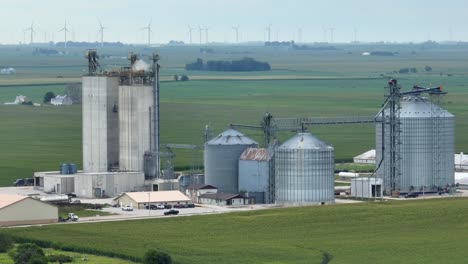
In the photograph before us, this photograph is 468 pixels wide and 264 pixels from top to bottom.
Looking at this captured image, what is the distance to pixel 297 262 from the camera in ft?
198

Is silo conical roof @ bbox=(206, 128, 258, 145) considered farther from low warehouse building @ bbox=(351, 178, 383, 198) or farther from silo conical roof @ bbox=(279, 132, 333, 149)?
low warehouse building @ bbox=(351, 178, 383, 198)

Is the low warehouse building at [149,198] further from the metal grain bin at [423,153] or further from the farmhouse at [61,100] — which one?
the farmhouse at [61,100]

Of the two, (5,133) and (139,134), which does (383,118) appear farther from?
(5,133)

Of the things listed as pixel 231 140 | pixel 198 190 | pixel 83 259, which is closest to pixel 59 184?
pixel 198 190

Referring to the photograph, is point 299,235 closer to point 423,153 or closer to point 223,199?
point 223,199

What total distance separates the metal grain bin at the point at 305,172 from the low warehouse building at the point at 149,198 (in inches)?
225

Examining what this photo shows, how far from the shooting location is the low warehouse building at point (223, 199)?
82438 millimetres

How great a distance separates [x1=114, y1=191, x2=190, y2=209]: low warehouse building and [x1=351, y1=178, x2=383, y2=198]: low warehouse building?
9999 mm

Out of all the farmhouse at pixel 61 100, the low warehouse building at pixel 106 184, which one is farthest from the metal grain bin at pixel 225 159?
the farmhouse at pixel 61 100

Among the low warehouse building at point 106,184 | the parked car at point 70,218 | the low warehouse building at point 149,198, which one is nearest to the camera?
the parked car at point 70,218

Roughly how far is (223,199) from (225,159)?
3.17 metres

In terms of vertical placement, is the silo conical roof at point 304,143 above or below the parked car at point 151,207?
above

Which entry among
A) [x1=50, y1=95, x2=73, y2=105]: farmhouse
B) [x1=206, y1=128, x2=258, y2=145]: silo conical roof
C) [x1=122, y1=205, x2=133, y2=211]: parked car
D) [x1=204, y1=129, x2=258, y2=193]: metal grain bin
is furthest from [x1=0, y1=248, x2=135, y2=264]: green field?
[x1=50, y1=95, x2=73, y2=105]: farmhouse

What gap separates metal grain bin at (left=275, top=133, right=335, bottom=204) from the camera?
3174 inches
